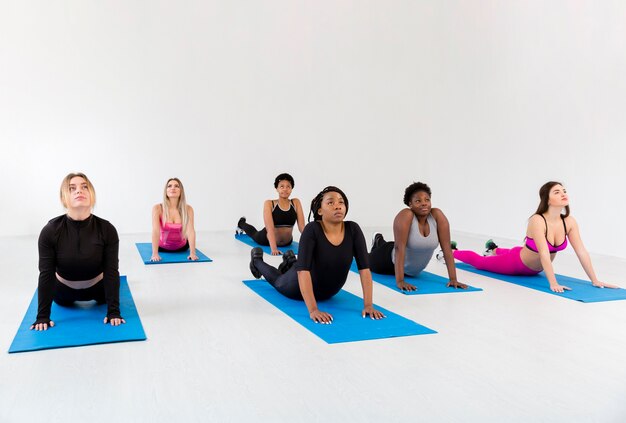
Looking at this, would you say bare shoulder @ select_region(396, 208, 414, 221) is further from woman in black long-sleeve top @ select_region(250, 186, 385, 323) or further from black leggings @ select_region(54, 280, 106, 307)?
black leggings @ select_region(54, 280, 106, 307)

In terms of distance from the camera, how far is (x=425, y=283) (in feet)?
14.4

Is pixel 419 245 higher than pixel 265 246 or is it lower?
higher

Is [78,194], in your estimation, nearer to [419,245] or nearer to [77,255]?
[77,255]

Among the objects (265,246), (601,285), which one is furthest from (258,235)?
(601,285)

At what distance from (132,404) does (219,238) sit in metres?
5.01

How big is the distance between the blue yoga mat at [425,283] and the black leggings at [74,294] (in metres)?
2.06

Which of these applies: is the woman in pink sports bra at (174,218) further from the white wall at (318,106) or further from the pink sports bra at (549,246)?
the pink sports bra at (549,246)

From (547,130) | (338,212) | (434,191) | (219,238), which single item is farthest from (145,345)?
(434,191)

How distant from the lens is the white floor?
1987mm

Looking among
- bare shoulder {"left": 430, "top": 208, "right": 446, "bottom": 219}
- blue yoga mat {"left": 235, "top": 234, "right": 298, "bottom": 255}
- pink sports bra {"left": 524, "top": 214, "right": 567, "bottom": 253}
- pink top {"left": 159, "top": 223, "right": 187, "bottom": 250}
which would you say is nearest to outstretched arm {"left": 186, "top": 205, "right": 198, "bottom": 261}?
pink top {"left": 159, "top": 223, "right": 187, "bottom": 250}

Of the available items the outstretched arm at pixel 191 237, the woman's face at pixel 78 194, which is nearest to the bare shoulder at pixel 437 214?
the outstretched arm at pixel 191 237

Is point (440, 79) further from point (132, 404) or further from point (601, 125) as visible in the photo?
point (132, 404)

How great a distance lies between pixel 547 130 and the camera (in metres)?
6.57

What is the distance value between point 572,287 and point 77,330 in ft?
11.8
